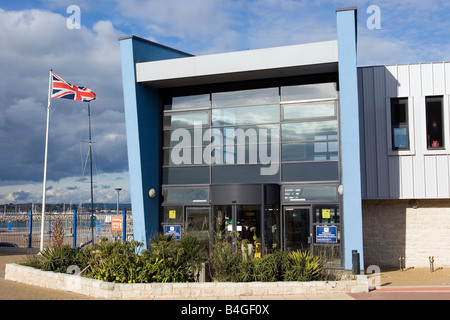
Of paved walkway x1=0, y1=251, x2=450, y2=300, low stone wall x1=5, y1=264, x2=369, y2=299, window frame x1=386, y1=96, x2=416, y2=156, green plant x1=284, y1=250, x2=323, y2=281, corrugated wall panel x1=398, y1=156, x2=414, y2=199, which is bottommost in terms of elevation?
paved walkway x1=0, y1=251, x2=450, y2=300

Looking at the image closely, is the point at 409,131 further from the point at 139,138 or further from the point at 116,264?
the point at 116,264

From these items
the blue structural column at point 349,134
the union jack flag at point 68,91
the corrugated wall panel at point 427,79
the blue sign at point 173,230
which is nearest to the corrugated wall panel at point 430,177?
the corrugated wall panel at point 427,79

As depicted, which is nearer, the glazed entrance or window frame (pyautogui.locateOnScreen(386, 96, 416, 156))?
the glazed entrance

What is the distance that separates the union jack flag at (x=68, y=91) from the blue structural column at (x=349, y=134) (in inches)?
455

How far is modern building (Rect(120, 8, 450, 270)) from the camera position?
59.5 ft

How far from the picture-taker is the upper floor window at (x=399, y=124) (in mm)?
18984

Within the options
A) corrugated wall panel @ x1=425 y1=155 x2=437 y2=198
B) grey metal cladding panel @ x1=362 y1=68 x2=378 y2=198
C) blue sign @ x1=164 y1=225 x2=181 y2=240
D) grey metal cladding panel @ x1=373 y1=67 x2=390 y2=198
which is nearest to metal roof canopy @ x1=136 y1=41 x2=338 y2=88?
grey metal cladding panel @ x1=362 y1=68 x2=378 y2=198

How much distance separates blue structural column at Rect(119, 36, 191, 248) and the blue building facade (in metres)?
0.04

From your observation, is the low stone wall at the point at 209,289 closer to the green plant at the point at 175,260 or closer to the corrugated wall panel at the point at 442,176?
the green plant at the point at 175,260

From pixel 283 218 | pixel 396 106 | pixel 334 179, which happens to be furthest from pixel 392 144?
pixel 283 218

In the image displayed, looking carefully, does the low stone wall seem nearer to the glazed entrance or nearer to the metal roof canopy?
the glazed entrance

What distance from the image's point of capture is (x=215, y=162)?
20.2 m

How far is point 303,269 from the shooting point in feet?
42.9
